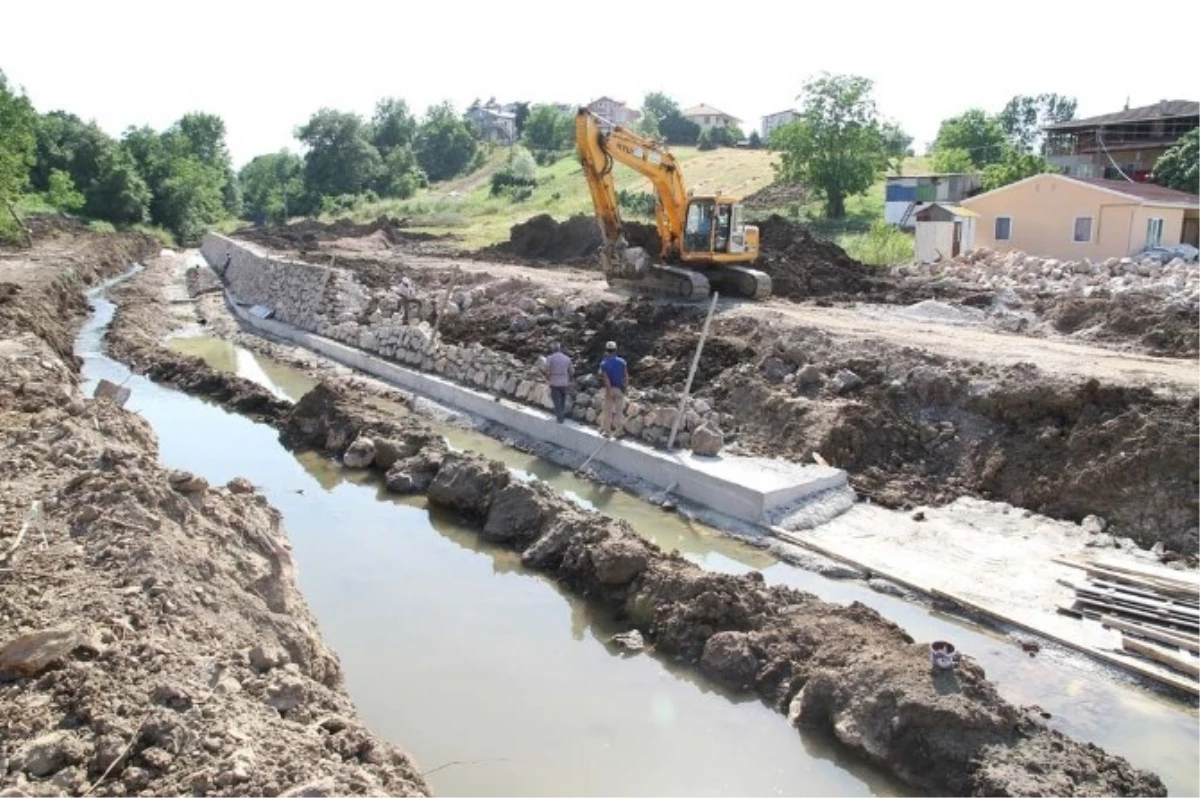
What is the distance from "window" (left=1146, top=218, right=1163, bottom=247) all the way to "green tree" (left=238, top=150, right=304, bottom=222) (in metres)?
60.2

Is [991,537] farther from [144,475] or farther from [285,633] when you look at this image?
[144,475]

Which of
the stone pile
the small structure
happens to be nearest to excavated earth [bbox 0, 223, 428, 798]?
the stone pile

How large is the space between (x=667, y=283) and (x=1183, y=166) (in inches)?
1168

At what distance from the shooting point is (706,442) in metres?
13.4

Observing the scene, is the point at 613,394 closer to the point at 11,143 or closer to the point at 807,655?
the point at 807,655

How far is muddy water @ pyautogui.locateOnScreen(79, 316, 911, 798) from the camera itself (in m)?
7.20

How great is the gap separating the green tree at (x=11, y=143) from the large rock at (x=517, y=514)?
28539 mm

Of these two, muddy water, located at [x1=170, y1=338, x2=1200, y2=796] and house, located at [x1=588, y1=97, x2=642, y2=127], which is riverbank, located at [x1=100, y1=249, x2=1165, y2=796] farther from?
house, located at [x1=588, y1=97, x2=642, y2=127]

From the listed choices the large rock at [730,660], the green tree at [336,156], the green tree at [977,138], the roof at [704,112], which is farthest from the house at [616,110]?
the large rock at [730,660]

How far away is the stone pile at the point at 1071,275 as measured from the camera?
21447 millimetres

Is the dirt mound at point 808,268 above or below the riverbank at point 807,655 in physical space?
above

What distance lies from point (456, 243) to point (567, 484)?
30088 millimetres

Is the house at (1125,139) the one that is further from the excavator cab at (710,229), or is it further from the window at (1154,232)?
the excavator cab at (710,229)

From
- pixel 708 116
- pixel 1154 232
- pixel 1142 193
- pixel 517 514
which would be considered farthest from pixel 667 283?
pixel 708 116
